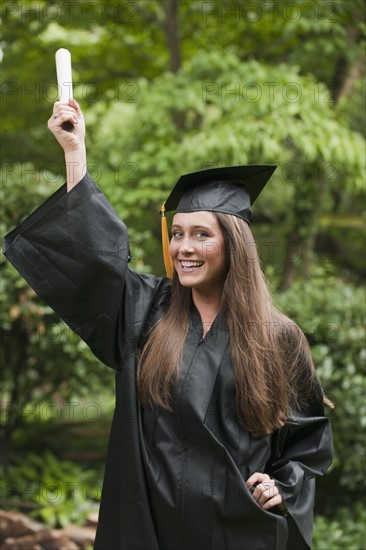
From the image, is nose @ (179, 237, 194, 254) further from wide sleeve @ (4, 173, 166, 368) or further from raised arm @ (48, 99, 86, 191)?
raised arm @ (48, 99, 86, 191)

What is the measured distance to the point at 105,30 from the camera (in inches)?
251

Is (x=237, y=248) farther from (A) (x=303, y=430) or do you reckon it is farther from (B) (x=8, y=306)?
(B) (x=8, y=306)

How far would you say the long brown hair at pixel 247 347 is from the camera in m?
2.17

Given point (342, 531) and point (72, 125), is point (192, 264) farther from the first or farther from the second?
point (342, 531)

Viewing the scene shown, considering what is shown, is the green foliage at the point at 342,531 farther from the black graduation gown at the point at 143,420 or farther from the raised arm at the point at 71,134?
the raised arm at the point at 71,134

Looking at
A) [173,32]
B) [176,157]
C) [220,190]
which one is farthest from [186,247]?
[173,32]

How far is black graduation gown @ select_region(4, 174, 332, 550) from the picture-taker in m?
2.10

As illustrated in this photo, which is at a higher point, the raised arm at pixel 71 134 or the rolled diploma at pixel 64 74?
the rolled diploma at pixel 64 74

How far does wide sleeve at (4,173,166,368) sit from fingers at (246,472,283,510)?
0.57 meters

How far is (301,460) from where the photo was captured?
234cm

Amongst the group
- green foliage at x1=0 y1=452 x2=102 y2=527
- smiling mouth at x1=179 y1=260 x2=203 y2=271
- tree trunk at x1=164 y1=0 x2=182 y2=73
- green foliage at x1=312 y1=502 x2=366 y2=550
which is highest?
tree trunk at x1=164 y1=0 x2=182 y2=73

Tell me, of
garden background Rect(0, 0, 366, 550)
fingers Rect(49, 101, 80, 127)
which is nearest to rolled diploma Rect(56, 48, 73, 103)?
fingers Rect(49, 101, 80, 127)

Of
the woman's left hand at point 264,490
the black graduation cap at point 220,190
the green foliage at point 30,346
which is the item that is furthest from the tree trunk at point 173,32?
the woman's left hand at point 264,490

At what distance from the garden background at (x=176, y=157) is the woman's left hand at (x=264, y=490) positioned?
2.29 m
